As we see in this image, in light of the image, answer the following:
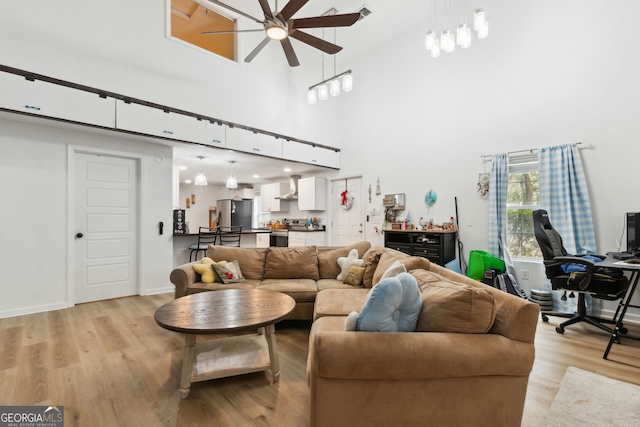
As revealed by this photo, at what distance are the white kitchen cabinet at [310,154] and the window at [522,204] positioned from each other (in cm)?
348

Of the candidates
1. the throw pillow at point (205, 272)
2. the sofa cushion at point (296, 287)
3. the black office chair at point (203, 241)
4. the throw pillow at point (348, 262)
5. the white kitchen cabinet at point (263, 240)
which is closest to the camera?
the sofa cushion at point (296, 287)

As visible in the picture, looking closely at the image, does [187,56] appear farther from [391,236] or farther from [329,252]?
[391,236]

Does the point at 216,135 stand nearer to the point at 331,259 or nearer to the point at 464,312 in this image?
the point at 331,259

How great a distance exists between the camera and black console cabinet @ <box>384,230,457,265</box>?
14.7 ft

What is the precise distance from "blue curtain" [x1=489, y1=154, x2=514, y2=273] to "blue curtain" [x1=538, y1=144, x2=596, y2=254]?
49 cm

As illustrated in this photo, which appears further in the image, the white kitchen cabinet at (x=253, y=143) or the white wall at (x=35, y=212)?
the white kitchen cabinet at (x=253, y=143)

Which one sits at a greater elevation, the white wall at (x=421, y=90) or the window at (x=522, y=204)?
the white wall at (x=421, y=90)

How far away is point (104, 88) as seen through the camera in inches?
146

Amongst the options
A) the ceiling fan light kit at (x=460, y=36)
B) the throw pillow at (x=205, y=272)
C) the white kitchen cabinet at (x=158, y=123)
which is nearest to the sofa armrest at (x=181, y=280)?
the throw pillow at (x=205, y=272)

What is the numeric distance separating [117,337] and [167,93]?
11.1ft

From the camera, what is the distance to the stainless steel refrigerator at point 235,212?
356 inches

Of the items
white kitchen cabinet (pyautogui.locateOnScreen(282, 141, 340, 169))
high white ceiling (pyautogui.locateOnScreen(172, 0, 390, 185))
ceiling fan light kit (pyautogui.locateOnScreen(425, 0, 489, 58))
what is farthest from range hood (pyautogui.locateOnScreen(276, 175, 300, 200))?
ceiling fan light kit (pyautogui.locateOnScreen(425, 0, 489, 58))

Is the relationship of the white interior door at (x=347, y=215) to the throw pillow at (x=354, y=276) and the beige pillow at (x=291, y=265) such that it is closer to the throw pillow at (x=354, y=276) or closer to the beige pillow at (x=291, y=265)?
the beige pillow at (x=291, y=265)

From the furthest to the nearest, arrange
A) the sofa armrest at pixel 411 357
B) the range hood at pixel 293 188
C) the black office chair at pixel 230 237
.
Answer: the range hood at pixel 293 188 → the black office chair at pixel 230 237 → the sofa armrest at pixel 411 357
